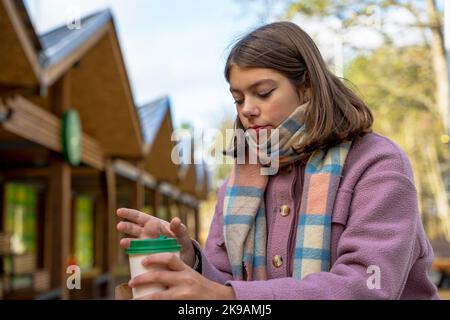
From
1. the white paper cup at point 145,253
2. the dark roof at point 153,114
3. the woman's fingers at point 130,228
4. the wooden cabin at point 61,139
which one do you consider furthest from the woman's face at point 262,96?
the dark roof at point 153,114

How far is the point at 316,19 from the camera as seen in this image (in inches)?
482

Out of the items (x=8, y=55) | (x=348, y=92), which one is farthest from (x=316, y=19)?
(x=348, y=92)

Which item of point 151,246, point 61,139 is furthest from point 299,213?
point 61,139

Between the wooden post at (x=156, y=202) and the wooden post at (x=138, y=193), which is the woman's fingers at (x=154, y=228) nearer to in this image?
the wooden post at (x=138, y=193)

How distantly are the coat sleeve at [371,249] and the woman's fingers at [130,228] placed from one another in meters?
0.29

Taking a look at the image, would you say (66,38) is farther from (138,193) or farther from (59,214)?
(138,193)

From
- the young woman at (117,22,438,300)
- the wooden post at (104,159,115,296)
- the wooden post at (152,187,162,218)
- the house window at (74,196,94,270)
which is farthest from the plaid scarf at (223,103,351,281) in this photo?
the house window at (74,196,94,270)

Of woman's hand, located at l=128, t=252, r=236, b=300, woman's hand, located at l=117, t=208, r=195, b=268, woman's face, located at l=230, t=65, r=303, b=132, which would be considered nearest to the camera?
→ woman's hand, located at l=128, t=252, r=236, b=300

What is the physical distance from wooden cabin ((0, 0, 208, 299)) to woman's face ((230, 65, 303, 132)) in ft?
16.4

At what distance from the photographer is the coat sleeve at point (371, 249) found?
3.63ft

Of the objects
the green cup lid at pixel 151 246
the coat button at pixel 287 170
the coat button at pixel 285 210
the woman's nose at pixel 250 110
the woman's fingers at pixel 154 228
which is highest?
the woman's nose at pixel 250 110

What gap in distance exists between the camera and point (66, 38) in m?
8.60

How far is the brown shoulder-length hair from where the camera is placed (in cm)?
144

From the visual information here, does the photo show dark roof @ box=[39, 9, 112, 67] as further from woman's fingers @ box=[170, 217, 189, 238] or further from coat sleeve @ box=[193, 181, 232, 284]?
woman's fingers @ box=[170, 217, 189, 238]
